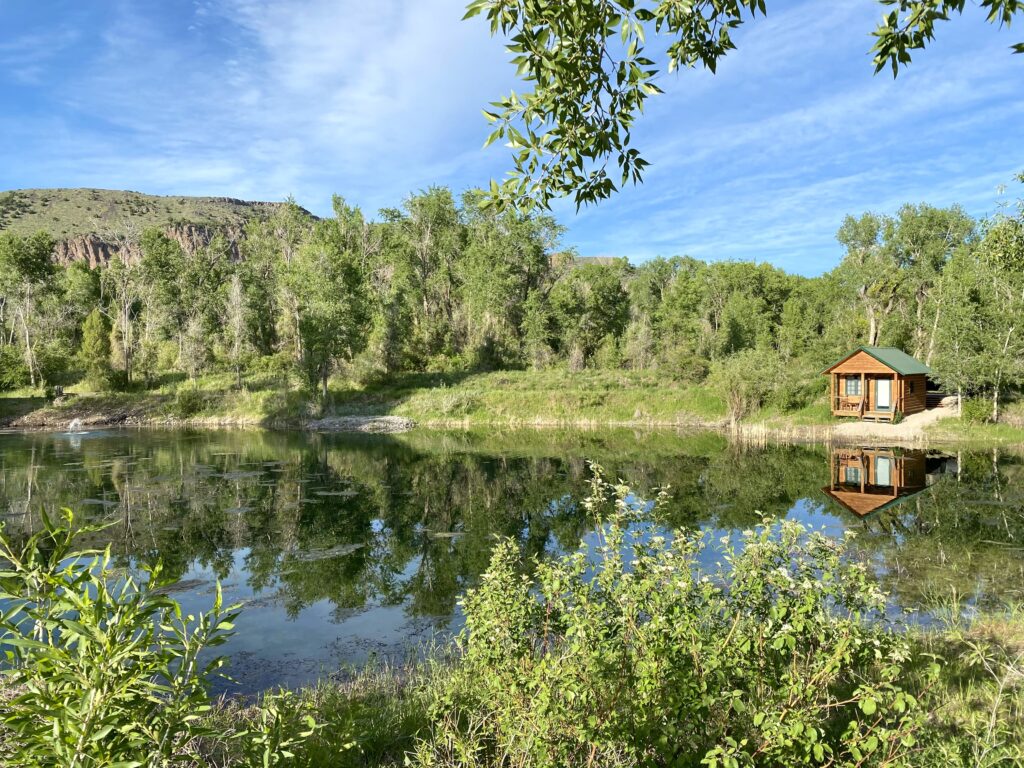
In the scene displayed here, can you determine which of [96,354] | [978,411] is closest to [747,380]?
[978,411]

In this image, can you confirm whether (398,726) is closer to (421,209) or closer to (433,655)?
(433,655)

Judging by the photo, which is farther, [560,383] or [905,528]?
[560,383]

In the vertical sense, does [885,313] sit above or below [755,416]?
above

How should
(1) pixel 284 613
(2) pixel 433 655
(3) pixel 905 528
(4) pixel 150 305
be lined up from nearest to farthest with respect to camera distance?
1. (2) pixel 433 655
2. (1) pixel 284 613
3. (3) pixel 905 528
4. (4) pixel 150 305

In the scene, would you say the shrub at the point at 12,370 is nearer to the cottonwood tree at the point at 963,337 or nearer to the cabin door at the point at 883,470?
the cabin door at the point at 883,470

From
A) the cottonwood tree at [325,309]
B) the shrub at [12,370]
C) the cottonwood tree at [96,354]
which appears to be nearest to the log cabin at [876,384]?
the cottonwood tree at [325,309]

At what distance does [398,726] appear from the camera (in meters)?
4.84

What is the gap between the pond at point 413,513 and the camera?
889 cm

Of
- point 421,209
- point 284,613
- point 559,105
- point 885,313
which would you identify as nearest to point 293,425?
point 421,209

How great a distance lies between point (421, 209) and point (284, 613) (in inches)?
2141

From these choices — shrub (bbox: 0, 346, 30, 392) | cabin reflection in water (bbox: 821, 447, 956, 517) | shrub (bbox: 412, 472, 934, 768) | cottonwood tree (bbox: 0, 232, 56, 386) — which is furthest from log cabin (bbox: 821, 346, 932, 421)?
cottonwood tree (bbox: 0, 232, 56, 386)

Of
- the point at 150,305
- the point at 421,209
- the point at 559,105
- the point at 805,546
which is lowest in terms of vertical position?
the point at 805,546

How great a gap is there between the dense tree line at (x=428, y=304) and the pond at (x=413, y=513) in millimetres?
15347

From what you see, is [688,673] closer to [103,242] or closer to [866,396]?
[866,396]
